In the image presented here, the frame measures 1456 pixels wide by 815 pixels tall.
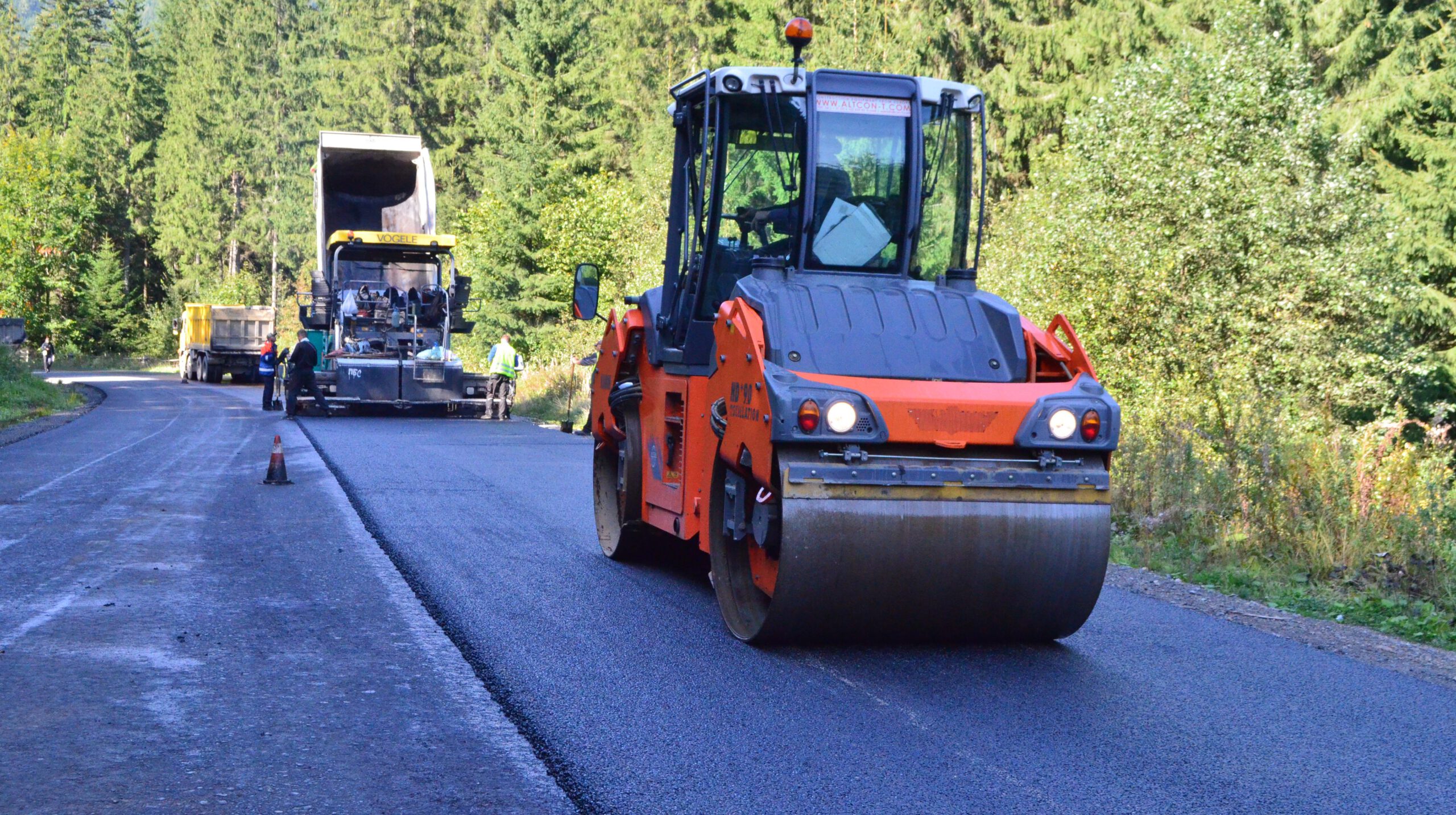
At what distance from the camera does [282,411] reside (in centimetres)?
2844

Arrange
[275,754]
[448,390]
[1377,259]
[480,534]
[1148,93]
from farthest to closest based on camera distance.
Result: [448,390] < [1148,93] < [1377,259] < [480,534] < [275,754]

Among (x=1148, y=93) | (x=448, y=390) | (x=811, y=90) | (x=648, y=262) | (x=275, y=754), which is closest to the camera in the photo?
(x=275, y=754)

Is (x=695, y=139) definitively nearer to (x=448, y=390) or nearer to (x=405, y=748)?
(x=405, y=748)

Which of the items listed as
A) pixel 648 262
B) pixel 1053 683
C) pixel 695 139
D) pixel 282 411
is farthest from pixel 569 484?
pixel 648 262

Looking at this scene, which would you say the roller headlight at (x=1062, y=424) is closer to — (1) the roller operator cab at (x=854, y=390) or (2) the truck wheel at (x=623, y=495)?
(1) the roller operator cab at (x=854, y=390)

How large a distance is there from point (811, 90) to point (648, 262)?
24.7 metres

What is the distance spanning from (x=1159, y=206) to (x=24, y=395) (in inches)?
963

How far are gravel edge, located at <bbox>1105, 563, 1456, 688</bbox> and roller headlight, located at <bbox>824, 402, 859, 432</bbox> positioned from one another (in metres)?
2.81

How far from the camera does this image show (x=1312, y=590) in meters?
8.62

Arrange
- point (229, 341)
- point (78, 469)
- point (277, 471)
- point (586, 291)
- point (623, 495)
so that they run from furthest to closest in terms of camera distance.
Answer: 1. point (229, 341)
2. point (78, 469)
3. point (277, 471)
4. point (586, 291)
5. point (623, 495)

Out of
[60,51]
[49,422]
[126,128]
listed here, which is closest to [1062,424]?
[49,422]

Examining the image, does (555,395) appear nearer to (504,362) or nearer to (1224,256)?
(504,362)

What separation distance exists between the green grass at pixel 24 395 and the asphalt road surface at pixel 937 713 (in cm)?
2085

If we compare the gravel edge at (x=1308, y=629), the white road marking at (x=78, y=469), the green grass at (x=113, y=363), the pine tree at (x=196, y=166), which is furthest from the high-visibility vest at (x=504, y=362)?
the pine tree at (x=196, y=166)
